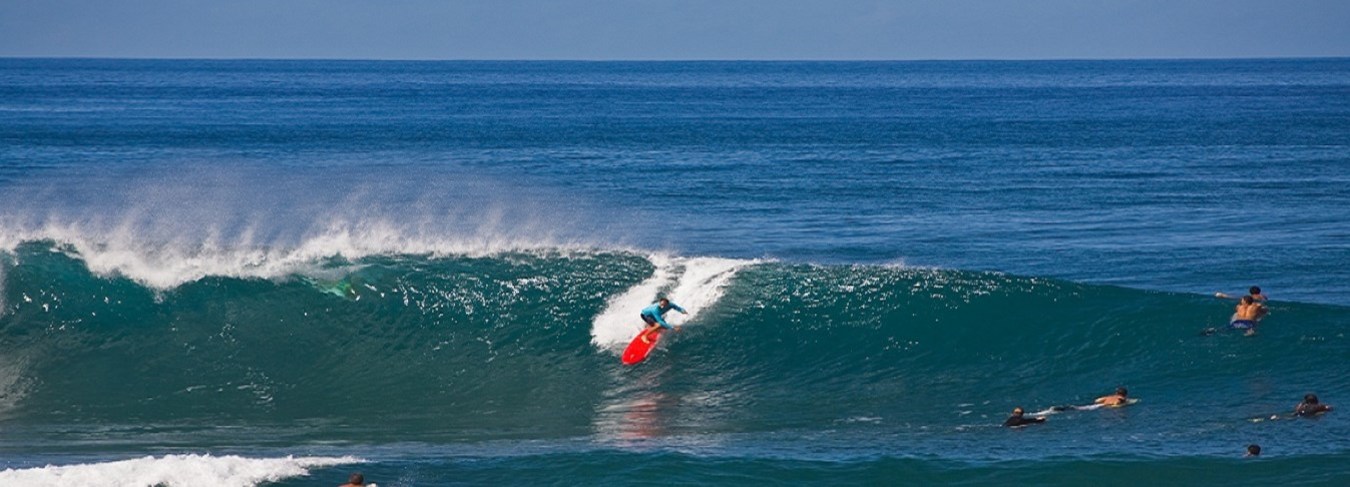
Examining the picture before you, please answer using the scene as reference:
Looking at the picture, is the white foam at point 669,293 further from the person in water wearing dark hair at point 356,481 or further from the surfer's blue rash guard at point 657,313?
the person in water wearing dark hair at point 356,481

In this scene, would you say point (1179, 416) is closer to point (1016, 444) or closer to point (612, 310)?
point (1016, 444)

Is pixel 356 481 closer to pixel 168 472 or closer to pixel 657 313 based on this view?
pixel 168 472

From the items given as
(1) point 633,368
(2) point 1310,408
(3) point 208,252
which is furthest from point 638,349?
(2) point 1310,408

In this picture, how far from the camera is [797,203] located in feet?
Result: 150

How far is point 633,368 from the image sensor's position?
2281 centimetres

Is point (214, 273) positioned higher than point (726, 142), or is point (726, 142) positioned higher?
point (726, 142)

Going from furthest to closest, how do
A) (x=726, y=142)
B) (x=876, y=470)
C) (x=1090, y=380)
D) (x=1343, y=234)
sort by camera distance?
(x=726, y=142) → (x=1343, y=234) → (x=1090, y=380) → (x=876, y=470)

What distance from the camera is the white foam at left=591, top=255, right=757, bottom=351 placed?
958 inches

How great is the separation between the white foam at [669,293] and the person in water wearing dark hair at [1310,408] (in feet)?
31.7

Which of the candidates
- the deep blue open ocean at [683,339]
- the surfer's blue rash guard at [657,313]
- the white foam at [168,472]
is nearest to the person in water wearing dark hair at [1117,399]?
the deep blue open ocean at [683,339]

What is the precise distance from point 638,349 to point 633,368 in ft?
1.50

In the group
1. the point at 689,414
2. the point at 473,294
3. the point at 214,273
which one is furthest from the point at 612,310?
the point at 214,273

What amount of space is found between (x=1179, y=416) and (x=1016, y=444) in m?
2.94

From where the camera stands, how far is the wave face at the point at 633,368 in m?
19.8
